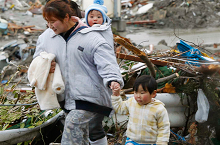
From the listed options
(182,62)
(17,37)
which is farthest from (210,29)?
(182,62)

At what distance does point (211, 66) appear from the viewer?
362 cm

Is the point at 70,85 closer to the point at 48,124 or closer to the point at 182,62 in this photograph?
the point at 48,124

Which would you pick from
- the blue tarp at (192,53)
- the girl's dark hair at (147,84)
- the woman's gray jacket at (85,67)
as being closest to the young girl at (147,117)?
the girl's dark hair at (147,84)

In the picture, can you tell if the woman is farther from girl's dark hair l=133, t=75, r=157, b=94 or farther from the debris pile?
the debris pile

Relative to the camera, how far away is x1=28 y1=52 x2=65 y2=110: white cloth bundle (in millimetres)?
2568

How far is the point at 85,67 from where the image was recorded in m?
2.57

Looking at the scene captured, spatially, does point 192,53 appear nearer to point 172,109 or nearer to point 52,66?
point 172,109

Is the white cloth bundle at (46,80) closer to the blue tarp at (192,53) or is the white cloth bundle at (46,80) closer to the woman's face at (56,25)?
the woman's face at (56,25)

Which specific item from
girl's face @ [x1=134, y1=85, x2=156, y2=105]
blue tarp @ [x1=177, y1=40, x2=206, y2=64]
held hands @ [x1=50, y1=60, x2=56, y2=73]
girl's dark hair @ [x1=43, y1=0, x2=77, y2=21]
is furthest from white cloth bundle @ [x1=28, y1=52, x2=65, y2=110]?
blue tarp @ [x1=177, y1=40, x2=206, y2=64]

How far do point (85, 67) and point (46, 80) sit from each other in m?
0.41

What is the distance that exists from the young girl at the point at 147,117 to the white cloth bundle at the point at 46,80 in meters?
0.55

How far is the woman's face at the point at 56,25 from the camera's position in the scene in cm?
255

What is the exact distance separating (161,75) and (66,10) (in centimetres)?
223

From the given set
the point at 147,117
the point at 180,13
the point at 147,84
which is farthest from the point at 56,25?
the point at 180,13
